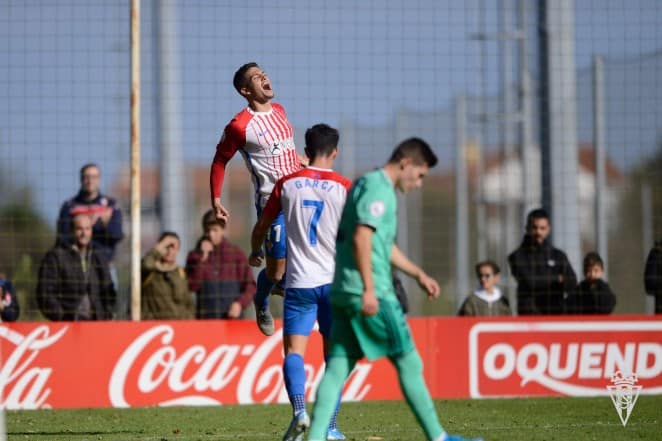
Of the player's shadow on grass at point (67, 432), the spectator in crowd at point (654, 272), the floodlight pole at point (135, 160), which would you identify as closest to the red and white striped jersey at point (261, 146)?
the player's shadow on grass at point (67, 432)

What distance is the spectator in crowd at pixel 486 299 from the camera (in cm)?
1623

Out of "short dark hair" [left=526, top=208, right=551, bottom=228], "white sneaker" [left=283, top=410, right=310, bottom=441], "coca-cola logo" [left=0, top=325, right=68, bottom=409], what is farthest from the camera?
"short dark hair" [left=526, top=208, right=551, bottom=228]

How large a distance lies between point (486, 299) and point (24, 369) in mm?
5251

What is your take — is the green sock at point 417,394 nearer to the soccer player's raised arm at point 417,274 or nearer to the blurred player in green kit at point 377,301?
the blurred player in green kit at point 377,301

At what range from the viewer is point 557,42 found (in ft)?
54.2

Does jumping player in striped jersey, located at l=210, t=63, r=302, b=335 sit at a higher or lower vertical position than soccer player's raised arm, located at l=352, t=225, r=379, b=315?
higher

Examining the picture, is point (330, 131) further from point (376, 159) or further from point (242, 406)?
point (376, 159)

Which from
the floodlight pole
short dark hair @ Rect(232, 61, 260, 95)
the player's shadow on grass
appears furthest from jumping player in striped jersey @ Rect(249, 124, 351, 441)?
the floodlight pole

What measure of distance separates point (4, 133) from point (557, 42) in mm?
6412

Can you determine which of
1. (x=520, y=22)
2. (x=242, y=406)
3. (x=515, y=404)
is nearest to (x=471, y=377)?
(x=515, y=404)

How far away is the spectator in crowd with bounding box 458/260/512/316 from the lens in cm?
1623

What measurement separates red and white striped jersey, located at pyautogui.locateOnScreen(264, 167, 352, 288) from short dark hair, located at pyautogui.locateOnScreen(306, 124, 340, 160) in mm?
137

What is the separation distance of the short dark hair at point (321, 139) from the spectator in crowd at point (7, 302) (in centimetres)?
694

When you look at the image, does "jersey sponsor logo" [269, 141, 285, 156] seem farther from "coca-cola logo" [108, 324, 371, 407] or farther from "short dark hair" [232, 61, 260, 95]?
"coca-cola logo" [108, 324, 371, 407]
